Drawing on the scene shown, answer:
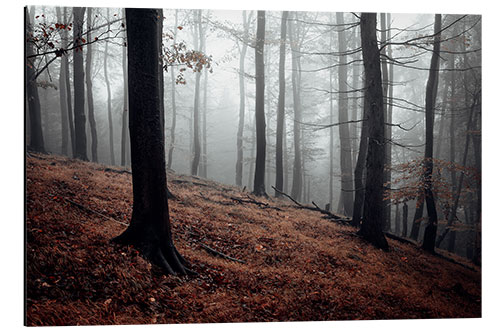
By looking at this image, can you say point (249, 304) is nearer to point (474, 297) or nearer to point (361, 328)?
point (361, 328)

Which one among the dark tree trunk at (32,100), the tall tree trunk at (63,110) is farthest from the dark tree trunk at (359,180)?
the tall tree trunk at (63,110)

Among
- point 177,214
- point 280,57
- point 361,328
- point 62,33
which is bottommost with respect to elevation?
point 361,328

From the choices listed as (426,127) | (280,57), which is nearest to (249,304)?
(426,127)

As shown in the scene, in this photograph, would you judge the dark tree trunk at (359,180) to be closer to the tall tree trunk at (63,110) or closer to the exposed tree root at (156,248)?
the exposed tree root at (156,248)

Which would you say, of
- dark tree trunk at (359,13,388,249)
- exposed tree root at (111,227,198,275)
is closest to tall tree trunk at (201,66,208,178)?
dark tree trunk at (359,13,388,249)

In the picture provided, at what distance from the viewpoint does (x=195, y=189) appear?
5895 millimetres

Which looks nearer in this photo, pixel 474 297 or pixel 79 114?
pixel 474 297

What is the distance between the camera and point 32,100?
4660mm

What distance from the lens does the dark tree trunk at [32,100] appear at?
352 centimetres

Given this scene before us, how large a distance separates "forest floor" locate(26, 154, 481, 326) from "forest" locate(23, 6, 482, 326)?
0.06 feet

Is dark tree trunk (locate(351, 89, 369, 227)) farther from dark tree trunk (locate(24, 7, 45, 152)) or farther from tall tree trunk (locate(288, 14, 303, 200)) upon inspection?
dark tree trunk (locate(24, 7, 45, 152))

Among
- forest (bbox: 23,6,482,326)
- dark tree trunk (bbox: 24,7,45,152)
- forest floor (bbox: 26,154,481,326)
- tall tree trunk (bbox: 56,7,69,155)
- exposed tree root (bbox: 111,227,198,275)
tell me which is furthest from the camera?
tall tree trunk (bbox: 56,7,69,155)

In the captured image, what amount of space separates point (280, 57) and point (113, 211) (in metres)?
5.15

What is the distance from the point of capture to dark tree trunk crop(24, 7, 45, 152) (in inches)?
139
